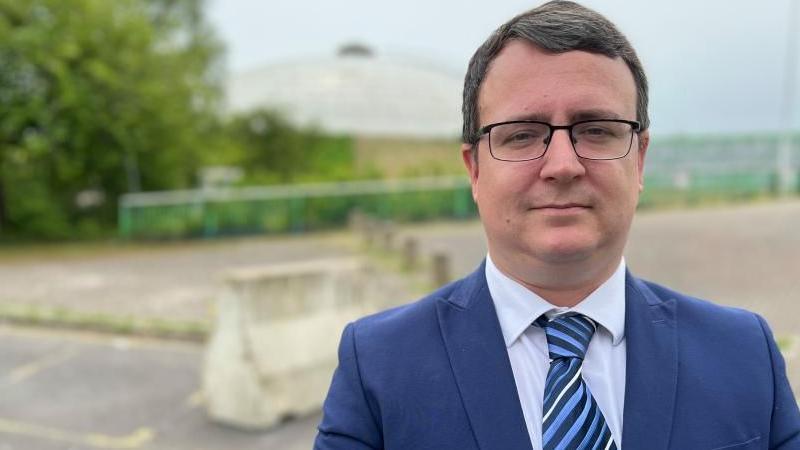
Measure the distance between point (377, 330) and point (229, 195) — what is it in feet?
49.6

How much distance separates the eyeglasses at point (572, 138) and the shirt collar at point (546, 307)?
0.93 feet

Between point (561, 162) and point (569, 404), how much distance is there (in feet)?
1.58

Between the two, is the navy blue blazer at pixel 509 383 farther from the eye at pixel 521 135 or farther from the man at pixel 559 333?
the eye at pixel 521 135

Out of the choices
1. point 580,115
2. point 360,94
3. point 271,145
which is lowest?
point 271,145

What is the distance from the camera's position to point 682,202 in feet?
65.6

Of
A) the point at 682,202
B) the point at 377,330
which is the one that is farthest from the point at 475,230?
the point at 377,330

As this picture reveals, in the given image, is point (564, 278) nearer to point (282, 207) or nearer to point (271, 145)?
point (282, 207)

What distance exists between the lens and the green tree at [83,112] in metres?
15.3

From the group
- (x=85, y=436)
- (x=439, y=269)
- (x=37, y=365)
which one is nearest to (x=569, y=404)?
(x=85, y=436)

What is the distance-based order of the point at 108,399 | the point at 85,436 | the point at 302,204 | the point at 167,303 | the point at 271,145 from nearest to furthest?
the point at 85,436
the point at 108,399
the point at 167,303
the point at 302,204
the point at 271,145

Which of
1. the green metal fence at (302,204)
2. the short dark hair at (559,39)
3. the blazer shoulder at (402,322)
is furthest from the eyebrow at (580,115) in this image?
the green metal fence at (302,204)

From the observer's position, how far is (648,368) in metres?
1.56

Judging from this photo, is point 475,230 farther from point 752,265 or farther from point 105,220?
point 105,220

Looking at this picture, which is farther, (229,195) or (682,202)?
(682,202)
